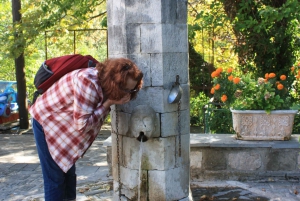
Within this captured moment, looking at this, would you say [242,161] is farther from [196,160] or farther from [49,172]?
[49,172]

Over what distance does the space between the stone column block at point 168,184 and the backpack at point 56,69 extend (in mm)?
1102

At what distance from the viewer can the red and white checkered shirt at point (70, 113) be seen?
2.82 meters

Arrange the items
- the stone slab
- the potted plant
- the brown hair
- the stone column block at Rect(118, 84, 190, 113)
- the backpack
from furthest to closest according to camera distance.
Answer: the potted plant < the stone slab < the stone column block at Rect(118, 84, 190, 113) < the backpack < the brown hair

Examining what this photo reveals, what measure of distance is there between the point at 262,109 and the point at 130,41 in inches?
103

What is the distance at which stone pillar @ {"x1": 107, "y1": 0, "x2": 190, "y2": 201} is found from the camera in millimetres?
3350

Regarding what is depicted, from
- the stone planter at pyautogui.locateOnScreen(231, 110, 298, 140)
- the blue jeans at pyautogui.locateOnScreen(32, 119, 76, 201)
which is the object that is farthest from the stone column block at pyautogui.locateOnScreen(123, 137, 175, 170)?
the stone planter at pyautogui.locateOnScreen(231, 110, 298, 140)

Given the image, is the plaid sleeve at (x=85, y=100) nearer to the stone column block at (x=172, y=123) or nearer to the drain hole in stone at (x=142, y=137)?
the drain hole in stone at (x=142, y=137)

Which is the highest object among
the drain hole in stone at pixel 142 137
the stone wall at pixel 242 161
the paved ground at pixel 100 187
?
the drain hole in stone at pixel 142 137

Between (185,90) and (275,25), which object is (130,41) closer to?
(185,90)

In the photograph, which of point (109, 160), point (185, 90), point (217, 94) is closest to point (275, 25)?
point (217, 94)

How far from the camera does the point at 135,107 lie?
3404mm

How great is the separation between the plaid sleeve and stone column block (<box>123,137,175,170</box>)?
29.0 inches

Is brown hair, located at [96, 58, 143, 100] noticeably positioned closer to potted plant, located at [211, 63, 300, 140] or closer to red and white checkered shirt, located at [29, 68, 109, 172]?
red and white checkered shirt, located at [29, 68, 109, 172]

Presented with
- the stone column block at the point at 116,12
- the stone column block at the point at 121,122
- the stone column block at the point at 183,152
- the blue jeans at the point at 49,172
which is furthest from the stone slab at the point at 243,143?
the blue jeans at the point at 49,172
